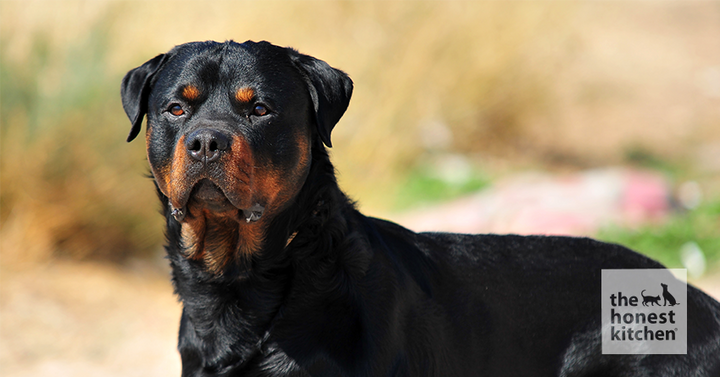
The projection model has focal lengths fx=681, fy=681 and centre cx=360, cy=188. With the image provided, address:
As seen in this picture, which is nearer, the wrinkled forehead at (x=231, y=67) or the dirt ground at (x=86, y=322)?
the wrinkled forehead at (x=231, y=67)

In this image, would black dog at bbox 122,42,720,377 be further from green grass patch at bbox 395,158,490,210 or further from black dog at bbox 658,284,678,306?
green grass patch at bbox 395,158,490,210

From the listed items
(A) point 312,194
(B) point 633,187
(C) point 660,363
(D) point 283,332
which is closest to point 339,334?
(D) point 283,332

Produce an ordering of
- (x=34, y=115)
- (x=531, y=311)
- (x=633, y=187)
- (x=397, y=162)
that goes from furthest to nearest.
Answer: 1. (x=397, y=162)
2. (x=633, y=187)
3. (x=34, y=115)
4. (x=531, y=311)

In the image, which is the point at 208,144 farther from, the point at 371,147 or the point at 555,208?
the point at 371,147

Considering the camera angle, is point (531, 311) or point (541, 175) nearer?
point (531, 311)

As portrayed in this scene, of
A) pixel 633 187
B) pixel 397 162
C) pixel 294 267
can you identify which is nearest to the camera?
pixel 294 267

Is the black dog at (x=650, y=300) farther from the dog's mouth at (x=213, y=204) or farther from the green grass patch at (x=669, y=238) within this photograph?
the green grass patch at (x=669, y=238)

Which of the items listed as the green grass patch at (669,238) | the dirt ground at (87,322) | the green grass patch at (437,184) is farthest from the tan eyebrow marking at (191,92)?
the green grass patch at (437,184)

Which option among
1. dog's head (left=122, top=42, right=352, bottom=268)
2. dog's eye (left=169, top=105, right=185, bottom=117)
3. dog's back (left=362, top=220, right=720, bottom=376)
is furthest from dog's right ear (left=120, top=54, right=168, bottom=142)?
dog's back (left=362, top=220, right=720, bottom=376)

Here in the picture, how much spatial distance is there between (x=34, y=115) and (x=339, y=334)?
183 inches

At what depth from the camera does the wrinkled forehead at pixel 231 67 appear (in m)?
2.69

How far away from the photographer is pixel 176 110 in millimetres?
2721

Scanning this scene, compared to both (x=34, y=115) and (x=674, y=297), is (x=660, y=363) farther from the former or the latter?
(x=34, y=115)

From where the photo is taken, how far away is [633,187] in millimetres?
7777
